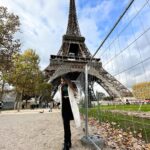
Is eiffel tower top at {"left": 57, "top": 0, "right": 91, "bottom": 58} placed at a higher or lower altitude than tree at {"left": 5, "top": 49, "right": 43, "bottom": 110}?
higher

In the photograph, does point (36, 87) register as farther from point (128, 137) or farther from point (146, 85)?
point (146, 85)

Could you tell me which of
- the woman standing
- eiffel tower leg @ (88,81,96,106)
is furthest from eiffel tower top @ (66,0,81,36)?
the woman standing

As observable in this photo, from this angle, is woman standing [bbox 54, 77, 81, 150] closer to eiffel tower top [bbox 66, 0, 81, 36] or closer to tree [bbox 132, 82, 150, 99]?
tree [bbox 132, 82, 150, 99]

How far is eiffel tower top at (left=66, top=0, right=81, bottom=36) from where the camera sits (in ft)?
157

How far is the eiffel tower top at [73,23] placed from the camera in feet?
157

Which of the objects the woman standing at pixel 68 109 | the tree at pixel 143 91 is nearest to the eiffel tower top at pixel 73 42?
the woman standing at pixel 68 109

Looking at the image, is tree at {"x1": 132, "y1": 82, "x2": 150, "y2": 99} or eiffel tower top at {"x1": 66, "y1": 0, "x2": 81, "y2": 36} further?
eiffel tower top at {"x1": 66, "y1": 0, "x2": 81, "y2": 36}

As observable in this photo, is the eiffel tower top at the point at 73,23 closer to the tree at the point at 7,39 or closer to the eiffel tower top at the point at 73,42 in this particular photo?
the eiffel tower top at the point at 73,42

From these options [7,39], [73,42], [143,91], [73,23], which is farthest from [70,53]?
[143,91]

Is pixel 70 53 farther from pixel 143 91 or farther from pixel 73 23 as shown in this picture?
pixel 143 91

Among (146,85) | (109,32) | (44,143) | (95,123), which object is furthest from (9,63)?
(146,85)

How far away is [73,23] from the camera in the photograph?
1951 inches

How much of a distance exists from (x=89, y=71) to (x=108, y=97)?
69 centimetres

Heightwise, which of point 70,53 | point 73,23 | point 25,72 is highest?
point 73,23
